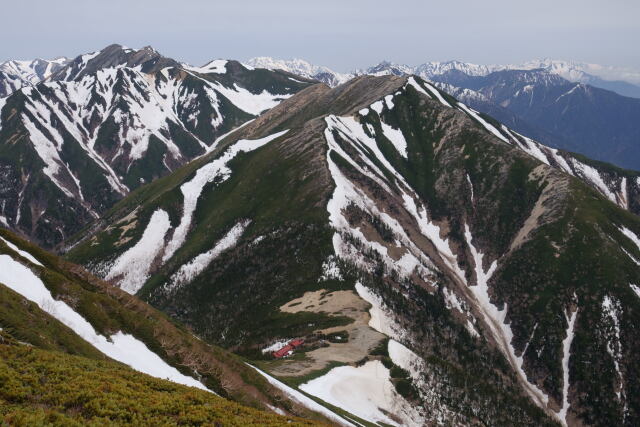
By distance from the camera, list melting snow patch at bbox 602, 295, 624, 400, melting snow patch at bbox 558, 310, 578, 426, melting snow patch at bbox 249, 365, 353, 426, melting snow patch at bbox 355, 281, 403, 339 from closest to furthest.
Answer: melting snow patch at bbox 249, 365, 353, 426, melting snow patch at bbox 355, 281, 403, 339, melting snow patch at bbox 558, 310, 578, 426, melting snow patch at bbox 602, 295, 624, 400

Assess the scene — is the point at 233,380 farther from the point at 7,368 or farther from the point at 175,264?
the point at 175,264

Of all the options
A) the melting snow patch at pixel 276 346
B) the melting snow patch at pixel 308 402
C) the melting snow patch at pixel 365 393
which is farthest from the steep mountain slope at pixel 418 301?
the melting snow patch at pixel 308 402

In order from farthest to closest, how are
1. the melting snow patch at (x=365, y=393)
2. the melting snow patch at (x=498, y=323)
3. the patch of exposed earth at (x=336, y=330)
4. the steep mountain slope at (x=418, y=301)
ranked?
the melting snow patch at (x=498, y=323) → the steep mountain slope at (x=418, y=301) → the patch of exposed earth at (x=336, y=330) → the melting snow patch at (x=365, y=393)

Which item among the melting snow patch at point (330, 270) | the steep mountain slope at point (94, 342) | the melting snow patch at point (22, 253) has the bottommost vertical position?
the steep mountain slope at point (94, 342)

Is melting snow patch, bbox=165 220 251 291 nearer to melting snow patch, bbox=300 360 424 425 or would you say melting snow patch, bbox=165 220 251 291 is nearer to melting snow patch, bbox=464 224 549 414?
melting snow patch, bbox=464 224 549 414

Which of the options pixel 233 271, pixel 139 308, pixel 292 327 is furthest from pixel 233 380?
pixel 233 271

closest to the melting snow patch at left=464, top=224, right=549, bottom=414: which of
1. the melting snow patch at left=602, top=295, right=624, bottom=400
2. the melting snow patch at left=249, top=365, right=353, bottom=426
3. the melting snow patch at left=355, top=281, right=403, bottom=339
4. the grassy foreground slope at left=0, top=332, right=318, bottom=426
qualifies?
the melting snow patch at left=602, top=295, right=624, bottom=400

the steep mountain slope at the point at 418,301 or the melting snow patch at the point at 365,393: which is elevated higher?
the steep mountain slope at the point at 418,301

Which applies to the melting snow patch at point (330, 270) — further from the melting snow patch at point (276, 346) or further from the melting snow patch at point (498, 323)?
the melting snow patch at point (498, 323)
